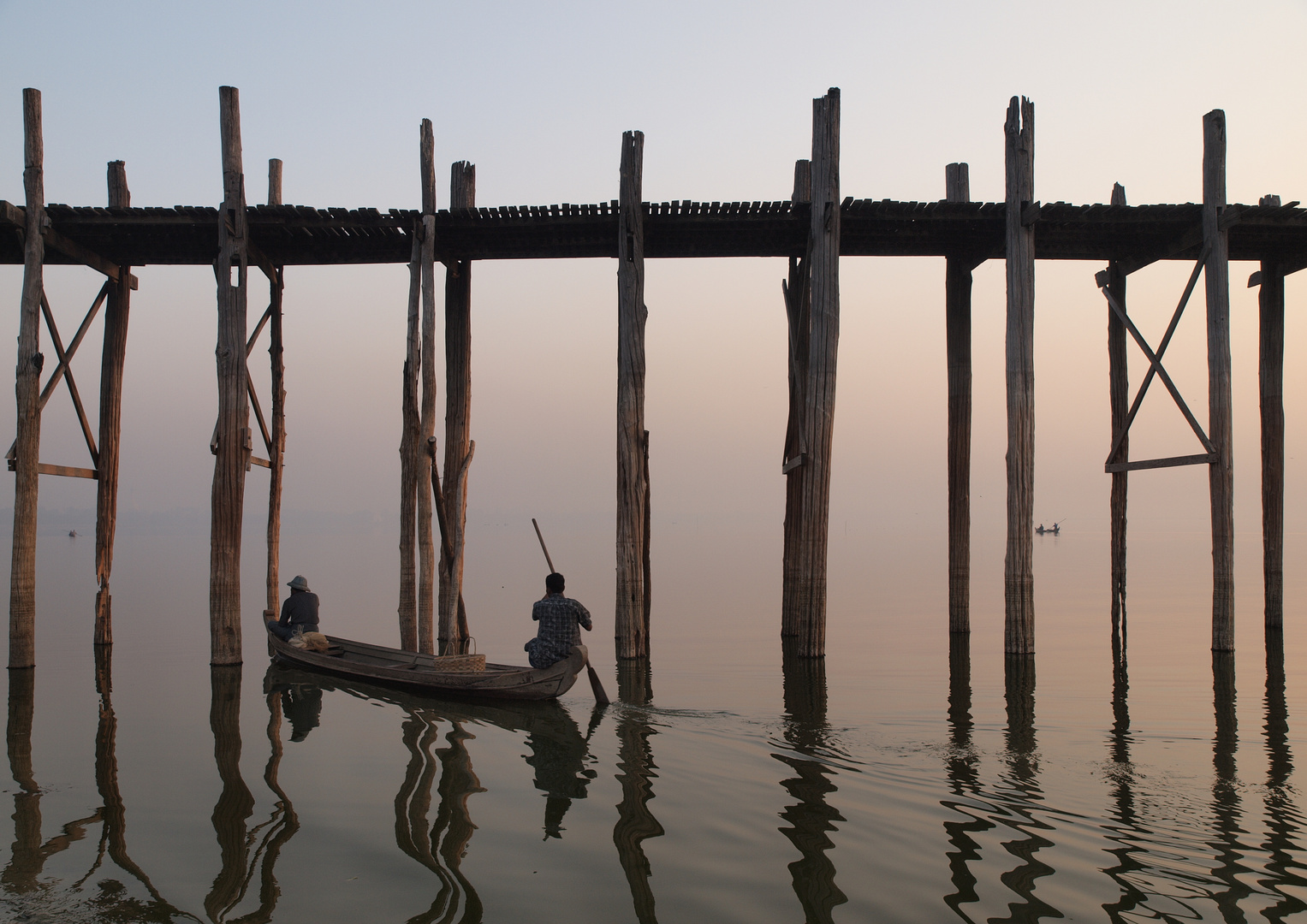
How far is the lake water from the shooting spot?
534 centimetres

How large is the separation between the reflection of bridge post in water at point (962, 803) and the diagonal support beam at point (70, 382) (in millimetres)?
13490

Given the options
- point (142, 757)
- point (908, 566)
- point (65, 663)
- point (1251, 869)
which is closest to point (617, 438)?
point (142, 757)

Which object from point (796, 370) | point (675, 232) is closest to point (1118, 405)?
point (796, 370)

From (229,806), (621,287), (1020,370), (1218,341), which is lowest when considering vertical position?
(229,806)

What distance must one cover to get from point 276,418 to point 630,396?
22.5 feet

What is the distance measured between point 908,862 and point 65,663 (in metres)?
14.8

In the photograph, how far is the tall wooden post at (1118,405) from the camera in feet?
51.6

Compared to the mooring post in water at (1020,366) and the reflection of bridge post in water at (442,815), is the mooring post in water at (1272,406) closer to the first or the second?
the mooring post in water at (1020,366)

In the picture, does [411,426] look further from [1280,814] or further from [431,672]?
[1280,814]

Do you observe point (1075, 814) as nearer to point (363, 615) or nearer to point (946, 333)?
point (946, 333)

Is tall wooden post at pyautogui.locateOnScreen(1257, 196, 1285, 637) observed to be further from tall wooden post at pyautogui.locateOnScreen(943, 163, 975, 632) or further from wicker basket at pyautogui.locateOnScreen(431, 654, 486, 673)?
wicker basket at pyautogui.locateOnScreen(431, 654, 486, 673)

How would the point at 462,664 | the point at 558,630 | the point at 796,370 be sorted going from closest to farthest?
the point at 558,630 → the point at 462,664 → the point at 796,370

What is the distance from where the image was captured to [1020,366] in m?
13.2

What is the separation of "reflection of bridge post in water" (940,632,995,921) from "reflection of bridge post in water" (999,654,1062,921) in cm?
22
